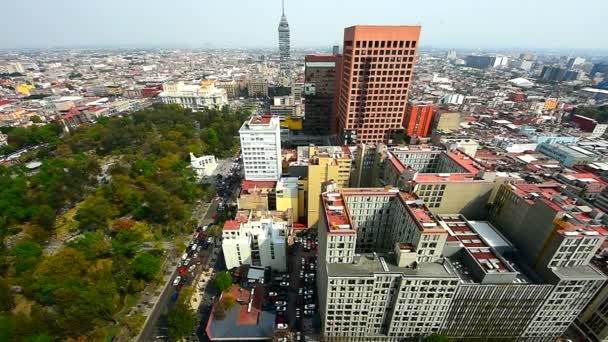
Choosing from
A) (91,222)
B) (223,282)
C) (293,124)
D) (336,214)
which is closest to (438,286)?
(336,214)

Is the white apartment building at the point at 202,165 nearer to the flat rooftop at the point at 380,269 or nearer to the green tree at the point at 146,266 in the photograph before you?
the green tree at the point at 146,266

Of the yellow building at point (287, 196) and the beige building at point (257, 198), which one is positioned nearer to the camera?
the beige building at point (257, 198)

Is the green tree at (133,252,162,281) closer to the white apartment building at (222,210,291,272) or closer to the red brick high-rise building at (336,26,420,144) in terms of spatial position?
the white apartment building at (222,210,291,272)

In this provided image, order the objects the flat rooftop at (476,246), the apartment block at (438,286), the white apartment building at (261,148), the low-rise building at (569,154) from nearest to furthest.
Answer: the apartment block at (438,286) < the flat rooftop at (476,246) < the white apartment building at (261,148) < the low-rise building at (569,154)

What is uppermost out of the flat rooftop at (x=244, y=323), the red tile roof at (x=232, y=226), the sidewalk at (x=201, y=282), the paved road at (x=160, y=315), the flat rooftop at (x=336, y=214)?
the flat rooftop at (x=336, y=214)

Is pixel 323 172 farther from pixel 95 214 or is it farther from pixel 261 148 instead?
pixel 95 214

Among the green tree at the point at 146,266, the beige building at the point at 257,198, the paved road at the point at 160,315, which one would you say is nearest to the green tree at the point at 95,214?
the green tree at the point at 146,266

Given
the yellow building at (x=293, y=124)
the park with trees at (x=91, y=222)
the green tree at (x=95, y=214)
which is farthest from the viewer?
the yellow building at (x=293, y=124)

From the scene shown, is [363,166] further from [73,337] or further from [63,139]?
[63,139]
